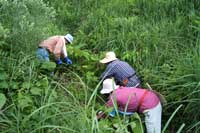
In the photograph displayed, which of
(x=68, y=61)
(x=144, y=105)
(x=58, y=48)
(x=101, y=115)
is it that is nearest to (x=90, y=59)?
(x=68, y=61)

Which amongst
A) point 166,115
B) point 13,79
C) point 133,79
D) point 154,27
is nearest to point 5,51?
point 13,79

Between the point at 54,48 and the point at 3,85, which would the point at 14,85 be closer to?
the point at 3,85

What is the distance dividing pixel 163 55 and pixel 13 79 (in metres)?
2.25

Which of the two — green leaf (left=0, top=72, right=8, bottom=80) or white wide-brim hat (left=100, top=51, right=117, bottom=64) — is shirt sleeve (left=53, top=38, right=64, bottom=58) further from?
green leaf (left=0, top=72, right=8, bottom=80)

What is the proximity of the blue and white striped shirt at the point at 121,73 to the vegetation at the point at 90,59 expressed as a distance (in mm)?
170

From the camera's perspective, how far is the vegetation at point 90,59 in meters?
3.80

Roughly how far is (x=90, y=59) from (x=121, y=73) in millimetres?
754

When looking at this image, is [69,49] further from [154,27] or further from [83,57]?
[154,27]

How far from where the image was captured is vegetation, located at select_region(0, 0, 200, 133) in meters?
3.80

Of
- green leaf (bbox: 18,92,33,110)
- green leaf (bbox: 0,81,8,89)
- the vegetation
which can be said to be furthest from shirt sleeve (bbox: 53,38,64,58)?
green leaf (bbox: 18,92,33,110)

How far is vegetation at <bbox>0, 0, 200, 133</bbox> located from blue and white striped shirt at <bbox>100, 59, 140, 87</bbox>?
0.56 feet

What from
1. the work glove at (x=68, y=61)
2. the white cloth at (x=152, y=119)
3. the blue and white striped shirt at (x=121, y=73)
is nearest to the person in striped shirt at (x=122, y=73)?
the blue and white striped shirt at (x=121, y=73)

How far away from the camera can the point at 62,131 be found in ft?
12.1

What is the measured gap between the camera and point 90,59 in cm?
597
